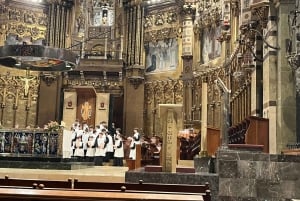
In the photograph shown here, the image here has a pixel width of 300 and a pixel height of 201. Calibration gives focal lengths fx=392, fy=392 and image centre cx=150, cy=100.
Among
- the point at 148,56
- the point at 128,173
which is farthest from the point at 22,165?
the point at 148,56

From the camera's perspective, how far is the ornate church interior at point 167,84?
852 centimetres

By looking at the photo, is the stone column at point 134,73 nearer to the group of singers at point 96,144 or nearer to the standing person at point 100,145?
the group of singers at point 96,144

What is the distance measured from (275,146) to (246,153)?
11.3 feet

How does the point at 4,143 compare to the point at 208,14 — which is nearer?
the point at 4,143

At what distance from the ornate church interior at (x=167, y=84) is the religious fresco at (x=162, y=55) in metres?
0.07

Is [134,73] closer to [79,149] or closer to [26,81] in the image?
[26,81]

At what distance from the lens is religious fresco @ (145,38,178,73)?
24.7 meters

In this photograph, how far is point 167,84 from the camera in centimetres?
2433

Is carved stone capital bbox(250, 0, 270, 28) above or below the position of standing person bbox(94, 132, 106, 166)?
above

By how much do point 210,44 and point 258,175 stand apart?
569 inches

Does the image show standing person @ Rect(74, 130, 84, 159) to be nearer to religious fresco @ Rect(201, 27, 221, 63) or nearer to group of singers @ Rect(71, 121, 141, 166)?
group of singers @ Rect(71, 121, 141, 166)

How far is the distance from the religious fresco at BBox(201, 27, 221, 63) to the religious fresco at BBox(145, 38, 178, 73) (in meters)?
2.65

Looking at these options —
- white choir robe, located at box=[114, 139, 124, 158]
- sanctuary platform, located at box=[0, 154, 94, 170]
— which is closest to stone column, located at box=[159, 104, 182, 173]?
sanctuary platform, located at box=[0, 154, 94, 170]

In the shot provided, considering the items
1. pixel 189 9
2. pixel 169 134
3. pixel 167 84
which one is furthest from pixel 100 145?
pixel 169 134
